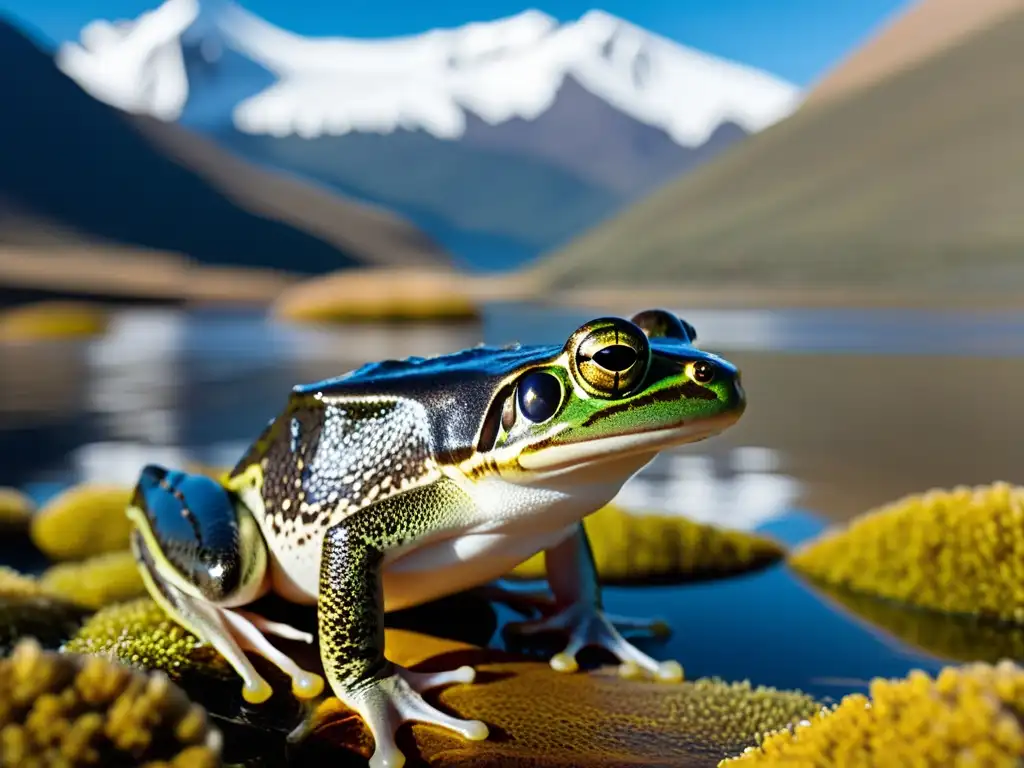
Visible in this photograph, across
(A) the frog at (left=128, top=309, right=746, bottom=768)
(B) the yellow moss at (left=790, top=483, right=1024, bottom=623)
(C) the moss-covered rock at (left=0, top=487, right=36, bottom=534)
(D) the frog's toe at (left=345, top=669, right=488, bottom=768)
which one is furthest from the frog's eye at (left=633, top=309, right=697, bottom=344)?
(C) the moss-covered rock at (left=0, top=487, right=36, bottom=534)

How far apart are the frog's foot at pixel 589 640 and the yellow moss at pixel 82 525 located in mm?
3358

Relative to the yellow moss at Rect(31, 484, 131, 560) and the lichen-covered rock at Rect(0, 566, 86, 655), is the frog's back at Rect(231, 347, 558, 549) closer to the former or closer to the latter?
the lichen-covered rock at Rect(0, 566, 86, 655)

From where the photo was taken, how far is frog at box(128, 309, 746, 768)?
2.35 m

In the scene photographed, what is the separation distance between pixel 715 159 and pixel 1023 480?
99.2 metres

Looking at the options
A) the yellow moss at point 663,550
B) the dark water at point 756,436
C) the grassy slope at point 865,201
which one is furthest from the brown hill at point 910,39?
the yellow moss at point 663,550

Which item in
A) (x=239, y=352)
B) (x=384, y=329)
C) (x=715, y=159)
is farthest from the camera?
(x=715, y=159)

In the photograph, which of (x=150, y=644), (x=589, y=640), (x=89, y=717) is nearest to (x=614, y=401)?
(x=589, y=640)

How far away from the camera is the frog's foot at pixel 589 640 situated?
3.07m

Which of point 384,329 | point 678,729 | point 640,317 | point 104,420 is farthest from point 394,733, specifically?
point 384,329

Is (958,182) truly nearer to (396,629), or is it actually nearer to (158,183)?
(158,183)

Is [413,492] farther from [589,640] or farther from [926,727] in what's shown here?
[926,727]

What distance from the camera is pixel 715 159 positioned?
101m

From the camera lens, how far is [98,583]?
438cm

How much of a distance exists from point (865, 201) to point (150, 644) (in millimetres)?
77154
